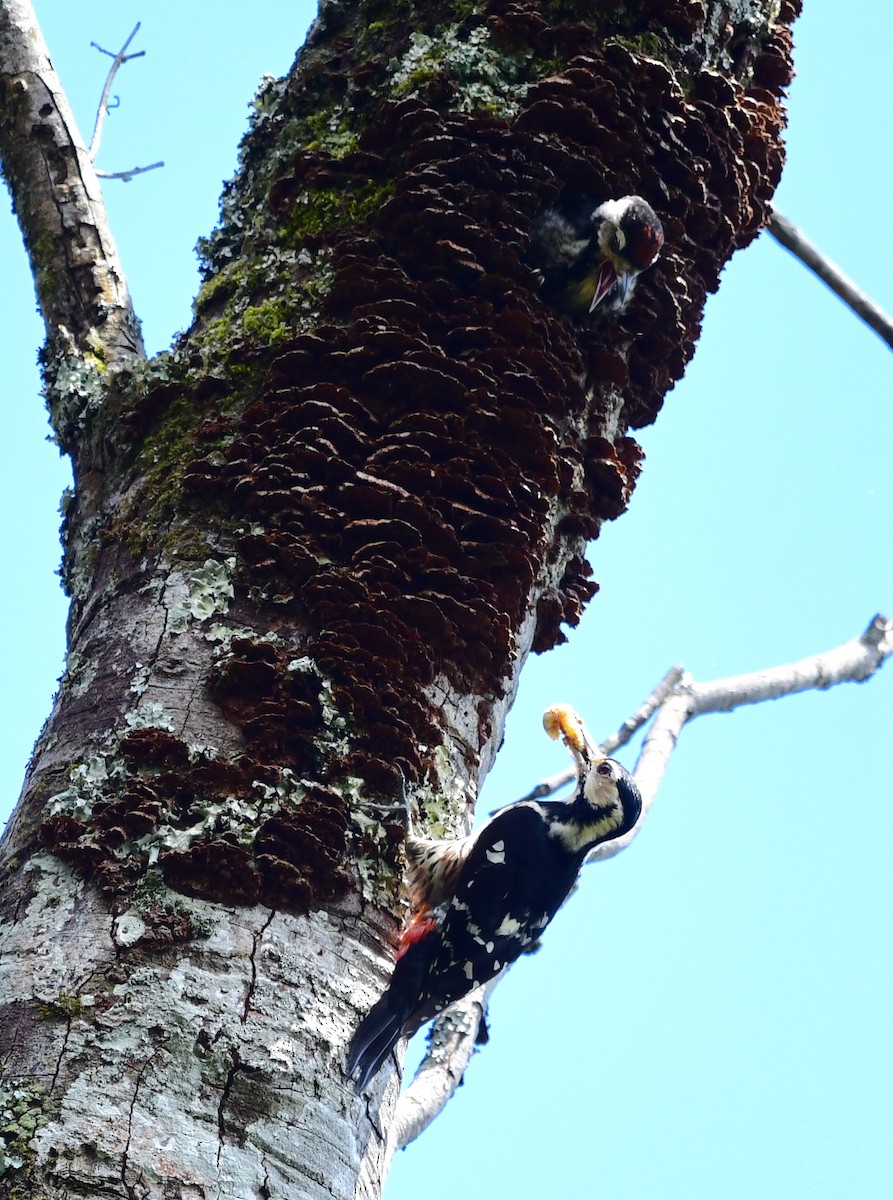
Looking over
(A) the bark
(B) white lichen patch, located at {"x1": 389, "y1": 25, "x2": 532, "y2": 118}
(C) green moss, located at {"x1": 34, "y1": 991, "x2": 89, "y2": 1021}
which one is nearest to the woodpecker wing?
(A) the bark

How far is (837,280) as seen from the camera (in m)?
4.21

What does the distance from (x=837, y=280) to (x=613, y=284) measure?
4.79 ft

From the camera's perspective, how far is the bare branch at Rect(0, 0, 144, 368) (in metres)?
3.08

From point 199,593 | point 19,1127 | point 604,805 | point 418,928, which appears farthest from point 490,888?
point 19,1127

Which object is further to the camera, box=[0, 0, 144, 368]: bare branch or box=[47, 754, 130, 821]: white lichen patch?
box=[0, 0, 144, 368]: bare branch

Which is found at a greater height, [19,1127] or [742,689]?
[742,689]

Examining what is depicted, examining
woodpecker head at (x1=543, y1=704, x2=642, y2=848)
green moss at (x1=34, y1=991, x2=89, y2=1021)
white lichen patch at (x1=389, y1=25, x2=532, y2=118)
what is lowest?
green moss at (x1=34, y1=991, x2=89, y2=1021)

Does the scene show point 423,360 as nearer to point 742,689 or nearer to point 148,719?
point 148,719

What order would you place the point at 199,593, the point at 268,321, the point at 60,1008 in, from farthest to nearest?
the point at 268,321 → the point at 199,593 → the point at 60,1008

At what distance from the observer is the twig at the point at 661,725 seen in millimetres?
3281

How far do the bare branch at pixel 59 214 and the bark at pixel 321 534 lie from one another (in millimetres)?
13

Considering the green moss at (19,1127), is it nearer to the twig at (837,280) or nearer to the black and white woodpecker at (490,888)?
the black and white woodpecker at (490,888)

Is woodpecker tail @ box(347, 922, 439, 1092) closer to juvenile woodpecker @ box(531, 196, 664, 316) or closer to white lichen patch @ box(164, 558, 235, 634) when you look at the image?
white lichen patch @ box(164, 558, 235, 634)

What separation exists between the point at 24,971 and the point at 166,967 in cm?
19
